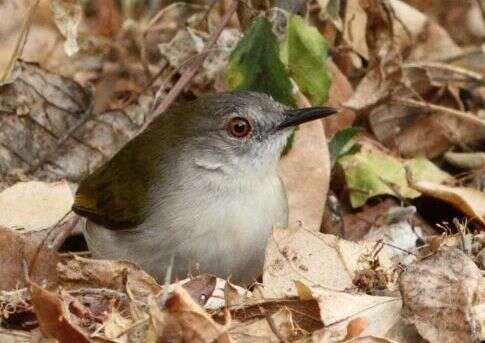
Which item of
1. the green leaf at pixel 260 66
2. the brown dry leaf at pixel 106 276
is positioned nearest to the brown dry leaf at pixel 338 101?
the green leaf at pixel 260 66

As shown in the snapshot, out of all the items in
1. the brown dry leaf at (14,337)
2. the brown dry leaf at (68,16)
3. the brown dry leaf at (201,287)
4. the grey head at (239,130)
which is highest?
the brown dry leaf at (68,16)

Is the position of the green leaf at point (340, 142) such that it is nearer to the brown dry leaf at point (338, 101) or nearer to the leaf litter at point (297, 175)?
the leaf litter at point (297, 175)

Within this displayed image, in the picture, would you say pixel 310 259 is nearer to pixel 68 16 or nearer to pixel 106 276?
pixel 106 276

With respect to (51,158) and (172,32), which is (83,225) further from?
(172,32)

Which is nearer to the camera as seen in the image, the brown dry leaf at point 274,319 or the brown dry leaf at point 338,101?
the brown dry leaf at point 274,319

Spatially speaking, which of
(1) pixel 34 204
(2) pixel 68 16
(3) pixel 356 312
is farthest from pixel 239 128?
(3) pixel 356 312

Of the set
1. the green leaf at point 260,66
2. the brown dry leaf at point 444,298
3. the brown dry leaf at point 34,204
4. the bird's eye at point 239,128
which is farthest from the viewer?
the green leaf at point 260,66

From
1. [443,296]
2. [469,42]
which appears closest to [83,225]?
[443,296]

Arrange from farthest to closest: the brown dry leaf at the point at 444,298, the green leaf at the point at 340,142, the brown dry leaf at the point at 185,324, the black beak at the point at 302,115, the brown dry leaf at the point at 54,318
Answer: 1. the green leaf at the point at 340,142
2. the black beak at the point at 302,115
3. the brown dry leaf at the point at 444,298
4. the brown dry leaf at the point at 54,318
5. the brown dry leaf at the point at 185,324

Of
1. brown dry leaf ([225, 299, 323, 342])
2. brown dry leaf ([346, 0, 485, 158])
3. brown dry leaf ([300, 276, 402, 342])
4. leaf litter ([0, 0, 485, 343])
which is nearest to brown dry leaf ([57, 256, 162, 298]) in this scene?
leaf litter ([0, 0, 485, 343])
